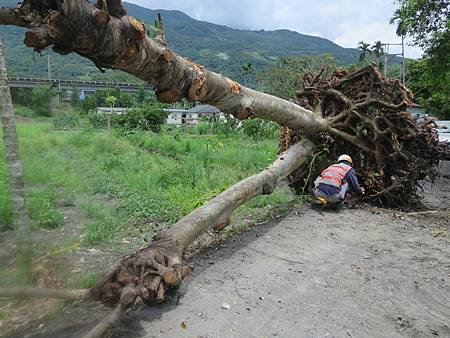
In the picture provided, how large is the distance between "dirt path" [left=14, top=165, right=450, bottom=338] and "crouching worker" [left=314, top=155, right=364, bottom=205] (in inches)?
34.9

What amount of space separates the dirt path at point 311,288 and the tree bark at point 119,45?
1685mm

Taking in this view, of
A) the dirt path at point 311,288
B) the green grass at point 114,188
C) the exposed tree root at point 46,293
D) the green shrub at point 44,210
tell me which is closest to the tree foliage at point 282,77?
the green grass at point 114,188

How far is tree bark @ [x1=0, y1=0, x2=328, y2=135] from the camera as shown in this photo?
263 cm

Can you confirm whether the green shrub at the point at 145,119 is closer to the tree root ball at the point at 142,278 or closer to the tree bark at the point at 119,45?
the tree bark at the point at 119,45

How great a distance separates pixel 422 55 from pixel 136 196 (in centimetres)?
1295

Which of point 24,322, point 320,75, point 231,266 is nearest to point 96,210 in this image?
point 231,266

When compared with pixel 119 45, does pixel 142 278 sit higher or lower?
lower

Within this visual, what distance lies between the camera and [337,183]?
7.25 metres

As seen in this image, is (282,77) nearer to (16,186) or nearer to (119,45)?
(119,45)

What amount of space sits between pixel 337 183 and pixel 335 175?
20 cm

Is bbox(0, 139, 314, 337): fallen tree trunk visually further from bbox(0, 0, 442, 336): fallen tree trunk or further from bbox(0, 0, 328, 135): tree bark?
bbox(0, 0, 328, 135): tree bark

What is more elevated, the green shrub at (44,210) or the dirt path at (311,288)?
the green shrub at (44,210)

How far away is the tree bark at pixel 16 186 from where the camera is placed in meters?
2.69

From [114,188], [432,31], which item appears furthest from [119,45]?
[432,31]
